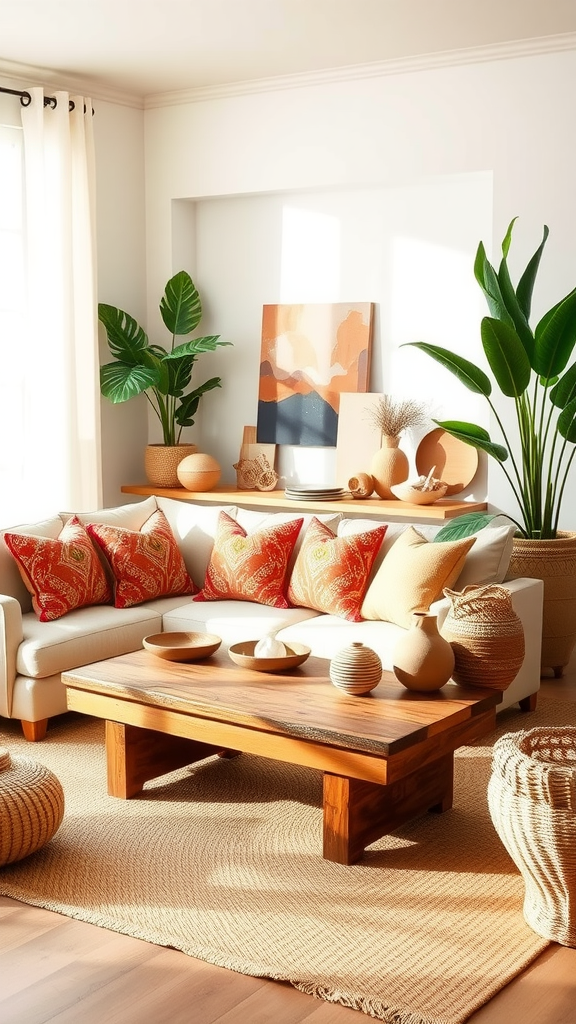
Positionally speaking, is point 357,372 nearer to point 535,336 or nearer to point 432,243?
point 432,243

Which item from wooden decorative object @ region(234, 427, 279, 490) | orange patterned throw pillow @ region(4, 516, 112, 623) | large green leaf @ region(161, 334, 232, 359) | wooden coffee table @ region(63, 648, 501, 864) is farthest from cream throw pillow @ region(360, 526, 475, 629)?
large green leaf @ region(161, 334, 232, 359)

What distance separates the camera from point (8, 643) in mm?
4270

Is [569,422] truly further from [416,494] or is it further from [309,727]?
[309,727]

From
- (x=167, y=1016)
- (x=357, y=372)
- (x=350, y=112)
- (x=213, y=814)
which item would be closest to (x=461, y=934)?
(x=167, y=1016)

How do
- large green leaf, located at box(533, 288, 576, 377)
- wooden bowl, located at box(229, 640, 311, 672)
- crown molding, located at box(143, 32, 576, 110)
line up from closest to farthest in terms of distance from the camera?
wooden bowl, located at box(229, 640, 311, 672) < large green leaf, located at box(533, 288, 576, 377) < crown molding, located at box(143, 32, 576, 110)

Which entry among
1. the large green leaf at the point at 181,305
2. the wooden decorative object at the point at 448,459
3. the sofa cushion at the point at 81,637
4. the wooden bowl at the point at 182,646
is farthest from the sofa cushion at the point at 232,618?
the large green leaf at the point at 181,305

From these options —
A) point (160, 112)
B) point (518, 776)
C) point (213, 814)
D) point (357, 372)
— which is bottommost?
point (213, 814)

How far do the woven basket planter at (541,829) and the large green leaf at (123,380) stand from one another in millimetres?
3573

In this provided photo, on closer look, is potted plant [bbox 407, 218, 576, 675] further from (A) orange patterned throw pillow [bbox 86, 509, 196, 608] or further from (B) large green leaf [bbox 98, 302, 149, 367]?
(B) large green leaf [bbox 98, 302, 149, 367]

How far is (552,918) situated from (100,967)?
1.11 metres

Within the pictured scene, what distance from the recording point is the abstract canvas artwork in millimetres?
5977

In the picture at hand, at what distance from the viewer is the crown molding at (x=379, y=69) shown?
5109 millimetres

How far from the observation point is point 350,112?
5695 millimetres

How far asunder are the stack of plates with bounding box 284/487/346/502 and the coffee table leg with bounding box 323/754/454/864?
2327mm
